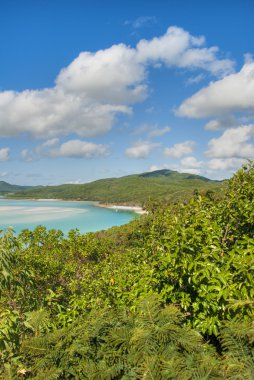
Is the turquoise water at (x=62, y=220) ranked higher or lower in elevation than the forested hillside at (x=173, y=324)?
lower

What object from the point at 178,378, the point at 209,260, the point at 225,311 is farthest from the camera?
the point at 209,260

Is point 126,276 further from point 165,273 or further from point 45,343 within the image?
point 45,343

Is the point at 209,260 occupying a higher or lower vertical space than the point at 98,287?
higher

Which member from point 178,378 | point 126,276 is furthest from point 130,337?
point 126,276

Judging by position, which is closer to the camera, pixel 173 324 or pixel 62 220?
pixel 173 324

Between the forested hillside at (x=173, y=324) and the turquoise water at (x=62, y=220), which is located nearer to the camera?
the forested hillside at (x=173, y=324)

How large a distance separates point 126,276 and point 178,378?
195 inches

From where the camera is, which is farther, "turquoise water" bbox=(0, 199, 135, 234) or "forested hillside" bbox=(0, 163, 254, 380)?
"turquoise water" bbox=(0, 199, 135, 234)

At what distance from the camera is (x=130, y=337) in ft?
11.3

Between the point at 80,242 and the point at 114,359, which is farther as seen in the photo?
the point at 80,242

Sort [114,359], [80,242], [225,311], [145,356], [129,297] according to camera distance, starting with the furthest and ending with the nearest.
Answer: [80,242]
[129,297]
[225,311]
[114,359]
[145,356]

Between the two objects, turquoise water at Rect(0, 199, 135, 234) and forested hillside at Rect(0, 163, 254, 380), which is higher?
forested hillside at Rect(0, 163, 254, 380)

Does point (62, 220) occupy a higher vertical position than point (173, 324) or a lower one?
lower

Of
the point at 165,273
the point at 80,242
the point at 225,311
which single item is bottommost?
the point at 80,242
